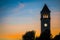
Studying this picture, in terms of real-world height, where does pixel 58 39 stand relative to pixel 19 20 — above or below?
below

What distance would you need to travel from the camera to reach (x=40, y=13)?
5133mm

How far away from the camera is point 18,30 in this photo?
515cm

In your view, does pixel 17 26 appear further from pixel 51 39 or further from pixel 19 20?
pixel 51 39

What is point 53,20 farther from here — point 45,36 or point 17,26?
point 17,26

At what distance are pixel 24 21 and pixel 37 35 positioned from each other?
37cm

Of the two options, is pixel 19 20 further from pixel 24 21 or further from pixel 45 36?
pixel 45 36

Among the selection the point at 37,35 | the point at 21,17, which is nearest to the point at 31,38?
the point at 37,35

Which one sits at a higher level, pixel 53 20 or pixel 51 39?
pixel 53 20

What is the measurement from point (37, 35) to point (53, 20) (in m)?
0.41

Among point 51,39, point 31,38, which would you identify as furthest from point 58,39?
point 31,38

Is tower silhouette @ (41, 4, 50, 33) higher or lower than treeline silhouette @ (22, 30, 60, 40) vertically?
higher

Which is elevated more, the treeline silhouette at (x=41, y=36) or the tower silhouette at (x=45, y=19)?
the tower silhouette at (x=45, y=19)

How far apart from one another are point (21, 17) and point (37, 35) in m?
0.45

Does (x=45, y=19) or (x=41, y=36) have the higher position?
(x=45, y=19)
